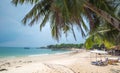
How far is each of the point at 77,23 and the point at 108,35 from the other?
8.56ft

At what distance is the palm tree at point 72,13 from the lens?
478 centimetres

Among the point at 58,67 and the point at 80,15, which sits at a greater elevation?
the point at 80,15

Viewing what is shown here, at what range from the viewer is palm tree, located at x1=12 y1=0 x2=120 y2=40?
4781 mm

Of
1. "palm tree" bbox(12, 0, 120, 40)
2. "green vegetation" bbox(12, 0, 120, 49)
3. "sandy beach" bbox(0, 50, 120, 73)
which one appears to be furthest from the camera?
"sandy beach" bbox(0, 50, 120, 73)

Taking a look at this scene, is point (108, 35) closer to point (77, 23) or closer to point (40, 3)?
point (77, 23)

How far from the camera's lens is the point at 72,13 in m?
4.93

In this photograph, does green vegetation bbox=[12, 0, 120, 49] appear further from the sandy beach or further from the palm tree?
the sandy beach

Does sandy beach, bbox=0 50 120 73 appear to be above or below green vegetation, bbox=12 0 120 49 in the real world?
below

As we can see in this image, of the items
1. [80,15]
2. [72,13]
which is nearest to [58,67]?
[80,15]

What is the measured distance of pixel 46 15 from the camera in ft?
24.7

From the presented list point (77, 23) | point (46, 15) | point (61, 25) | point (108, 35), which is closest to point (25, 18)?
point (46, 15)

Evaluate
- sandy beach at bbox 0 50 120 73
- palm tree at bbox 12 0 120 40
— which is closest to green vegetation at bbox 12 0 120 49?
palm tree at bbox 12 0 120 40

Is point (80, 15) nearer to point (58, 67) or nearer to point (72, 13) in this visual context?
point (72, 13)

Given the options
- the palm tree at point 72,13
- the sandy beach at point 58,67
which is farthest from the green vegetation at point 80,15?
the sandy beach at point 58,67
